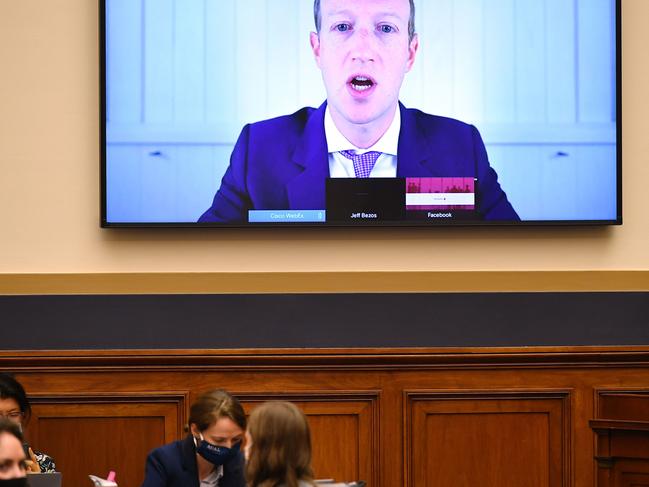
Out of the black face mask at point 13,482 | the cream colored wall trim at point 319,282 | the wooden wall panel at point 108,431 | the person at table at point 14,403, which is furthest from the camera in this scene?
the cream colored wall trim at point 319,282

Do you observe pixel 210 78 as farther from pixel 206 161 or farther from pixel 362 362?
pixel 362 362

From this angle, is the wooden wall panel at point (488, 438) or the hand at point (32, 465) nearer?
the hand at point (32, 465)

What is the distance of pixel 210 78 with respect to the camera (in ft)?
17.7

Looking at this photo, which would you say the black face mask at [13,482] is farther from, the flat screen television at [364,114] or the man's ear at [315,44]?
the man's ear at [315,44]

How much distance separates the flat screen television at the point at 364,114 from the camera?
538 centimetres

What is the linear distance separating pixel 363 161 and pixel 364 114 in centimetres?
23

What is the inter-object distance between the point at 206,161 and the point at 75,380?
3.88ft

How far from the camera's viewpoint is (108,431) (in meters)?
5.23

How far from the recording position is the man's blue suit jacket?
541 cm

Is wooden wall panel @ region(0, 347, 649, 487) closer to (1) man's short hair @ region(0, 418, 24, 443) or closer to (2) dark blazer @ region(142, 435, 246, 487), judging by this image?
(2) dark blazer @ region(142, 435, 246, 487)

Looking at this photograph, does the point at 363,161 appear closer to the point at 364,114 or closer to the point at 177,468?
the point at 364,114

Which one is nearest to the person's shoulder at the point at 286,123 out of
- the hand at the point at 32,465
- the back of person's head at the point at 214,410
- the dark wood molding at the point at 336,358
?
the dark wood molding at the point at 336,358

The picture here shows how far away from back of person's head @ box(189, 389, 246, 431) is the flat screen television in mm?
1220

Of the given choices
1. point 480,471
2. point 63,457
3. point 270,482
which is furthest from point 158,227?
point 270,482
